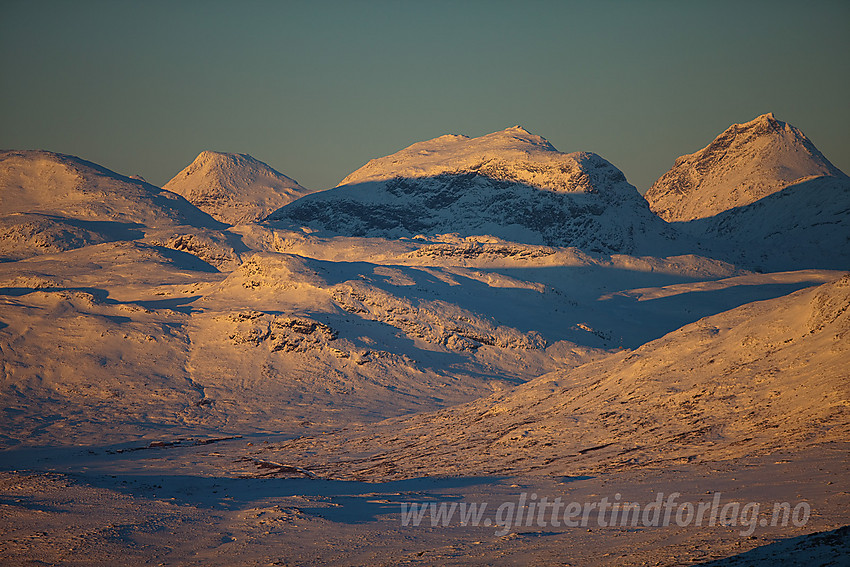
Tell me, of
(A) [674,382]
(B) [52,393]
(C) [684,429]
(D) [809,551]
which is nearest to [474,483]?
(C) [684,429]

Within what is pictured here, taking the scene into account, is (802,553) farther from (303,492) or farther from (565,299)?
(565,299)

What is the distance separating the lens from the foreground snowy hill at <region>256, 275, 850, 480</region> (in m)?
51.2

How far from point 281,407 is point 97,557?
6903cm

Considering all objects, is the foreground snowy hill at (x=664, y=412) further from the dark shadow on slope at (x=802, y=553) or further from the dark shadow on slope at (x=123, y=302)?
the dark shadow on slope at (x=123, y=302)

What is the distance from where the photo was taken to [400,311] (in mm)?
133500

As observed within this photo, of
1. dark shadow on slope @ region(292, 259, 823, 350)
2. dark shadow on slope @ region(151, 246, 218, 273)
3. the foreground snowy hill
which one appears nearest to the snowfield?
the foreground snowy hill

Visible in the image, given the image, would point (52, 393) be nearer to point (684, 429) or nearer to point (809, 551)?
point (684, 429)

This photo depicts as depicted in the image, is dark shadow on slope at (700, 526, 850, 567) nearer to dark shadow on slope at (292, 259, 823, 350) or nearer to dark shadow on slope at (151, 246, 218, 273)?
dark shadow on slope at (292, 259, 823, 350)

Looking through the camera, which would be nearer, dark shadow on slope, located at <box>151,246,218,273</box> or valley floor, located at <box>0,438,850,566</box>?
valley floor, located at <box>0,438,850,566</box>

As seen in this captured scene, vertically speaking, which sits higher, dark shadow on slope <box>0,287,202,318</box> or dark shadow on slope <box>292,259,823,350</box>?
dark shadow on slope <box>292,259,823,350</box>

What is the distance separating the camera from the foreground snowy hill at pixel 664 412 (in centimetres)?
5116

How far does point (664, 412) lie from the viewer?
60.4 metres

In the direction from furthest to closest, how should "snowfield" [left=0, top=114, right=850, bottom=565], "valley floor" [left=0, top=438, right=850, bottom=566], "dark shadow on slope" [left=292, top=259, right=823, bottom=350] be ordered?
"dark shadow on slope" [left=292, top=259, right=823, bottom=350], "snowfield" [left=0, top=114, right=850, bottom=565], "valley floor" [left=0, top=438, right=850, bottom=566]

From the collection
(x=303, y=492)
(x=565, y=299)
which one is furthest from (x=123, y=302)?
(x=303, y=492)
